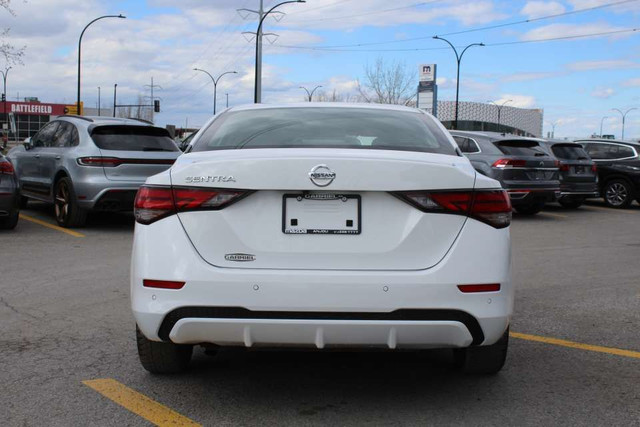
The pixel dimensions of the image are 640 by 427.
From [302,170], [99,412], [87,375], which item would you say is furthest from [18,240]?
[302,170]

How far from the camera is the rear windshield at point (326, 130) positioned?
383 centimetres

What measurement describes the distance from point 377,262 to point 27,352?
258 cm

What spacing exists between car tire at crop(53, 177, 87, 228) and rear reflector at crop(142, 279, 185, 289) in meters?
7.77

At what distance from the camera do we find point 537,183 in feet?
47.4

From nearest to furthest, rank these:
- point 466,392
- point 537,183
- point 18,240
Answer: point 466,392, point 18,240, point 537,183

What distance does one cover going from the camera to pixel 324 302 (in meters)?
3.26

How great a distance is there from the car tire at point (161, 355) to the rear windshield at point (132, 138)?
282 inches

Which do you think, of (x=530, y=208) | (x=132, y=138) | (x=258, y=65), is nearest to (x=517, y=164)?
(x=530, y=208)

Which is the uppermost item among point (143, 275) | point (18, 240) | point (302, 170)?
point (302, 170)

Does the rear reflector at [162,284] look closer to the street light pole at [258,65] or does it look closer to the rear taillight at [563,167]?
the rear taillight at [563,167]

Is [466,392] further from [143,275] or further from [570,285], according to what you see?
[570,285]

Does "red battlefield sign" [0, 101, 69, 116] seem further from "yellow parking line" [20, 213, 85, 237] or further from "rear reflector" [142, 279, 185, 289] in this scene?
"rear reflector" [142, 279, 185, 289]

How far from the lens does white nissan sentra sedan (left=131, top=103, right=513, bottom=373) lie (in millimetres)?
3285

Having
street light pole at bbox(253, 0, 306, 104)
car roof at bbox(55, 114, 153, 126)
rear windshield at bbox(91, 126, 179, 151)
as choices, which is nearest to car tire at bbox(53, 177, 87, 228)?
rear windshield at bbox(91, 126, 179, 151)
